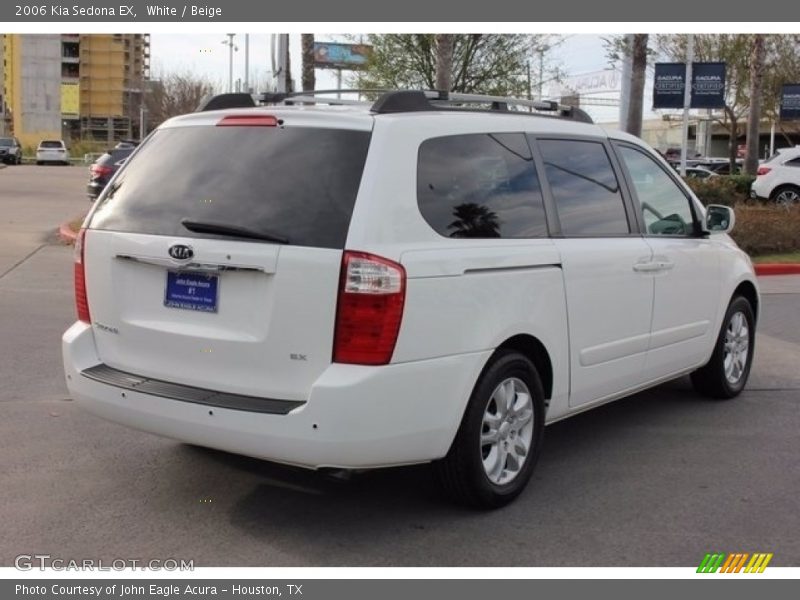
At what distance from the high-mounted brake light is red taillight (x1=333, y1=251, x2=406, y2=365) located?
2.74 ft

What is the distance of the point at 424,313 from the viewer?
3.83 m

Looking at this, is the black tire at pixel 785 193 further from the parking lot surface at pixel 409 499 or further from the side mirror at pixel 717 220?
the side mirror at pixel 717 220

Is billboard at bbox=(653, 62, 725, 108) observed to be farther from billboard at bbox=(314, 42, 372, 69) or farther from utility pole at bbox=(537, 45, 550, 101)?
billboard at bbox=(314, 42, 372, 69)

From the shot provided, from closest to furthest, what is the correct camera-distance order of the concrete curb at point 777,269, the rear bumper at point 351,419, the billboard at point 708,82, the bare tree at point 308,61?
the rear bumper at point 351,419, the concrete curb at point 777,269, the billboard at point 708,82, the bare tree at point 308,61

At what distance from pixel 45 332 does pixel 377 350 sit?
561 centimetres

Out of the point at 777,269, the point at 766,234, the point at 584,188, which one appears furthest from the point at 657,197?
the point at 766,234

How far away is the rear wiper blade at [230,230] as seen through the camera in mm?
3854

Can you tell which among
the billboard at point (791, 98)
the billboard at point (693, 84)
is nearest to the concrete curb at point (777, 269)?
the billboard at point (693, 84)

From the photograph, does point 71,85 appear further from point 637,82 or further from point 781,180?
point 781,180

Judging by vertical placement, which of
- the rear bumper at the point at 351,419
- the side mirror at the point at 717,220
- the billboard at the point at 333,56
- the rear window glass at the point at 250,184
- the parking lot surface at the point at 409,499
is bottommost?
the parking lot surface at the point at 409,499

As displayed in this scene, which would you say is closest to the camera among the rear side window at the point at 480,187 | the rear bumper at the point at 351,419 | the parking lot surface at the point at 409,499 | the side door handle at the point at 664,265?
the rear bumper at the point at 351,419

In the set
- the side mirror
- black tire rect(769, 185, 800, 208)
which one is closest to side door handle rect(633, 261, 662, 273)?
the side mirror

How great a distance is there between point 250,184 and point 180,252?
42 centimetres

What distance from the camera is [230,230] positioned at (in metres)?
3.93
